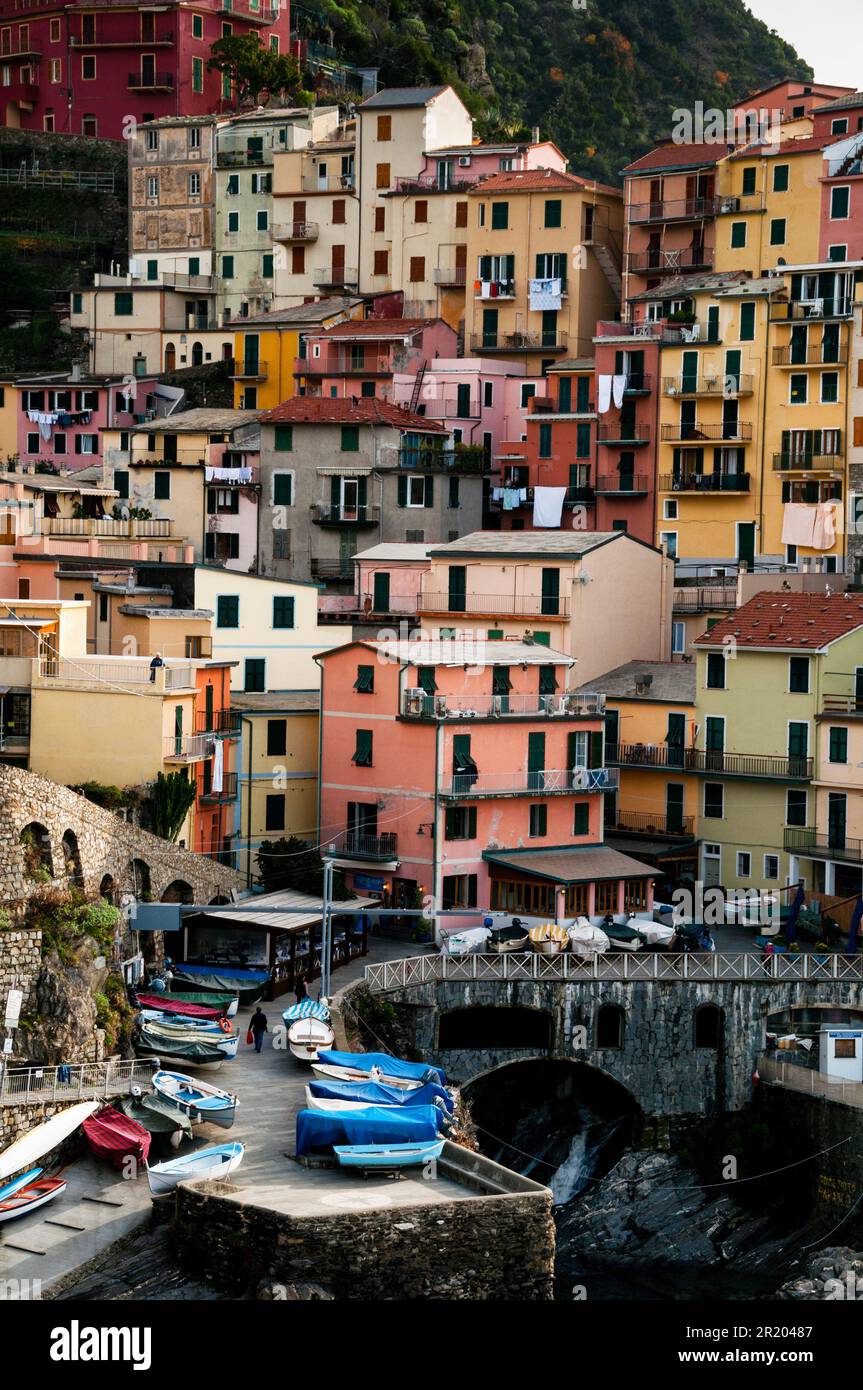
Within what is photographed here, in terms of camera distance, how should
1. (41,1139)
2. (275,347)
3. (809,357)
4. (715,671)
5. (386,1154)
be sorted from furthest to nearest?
(275,347)
(809,357)
(715,671)
(386,1154)
(41,1139)

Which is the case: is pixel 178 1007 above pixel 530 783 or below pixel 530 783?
below

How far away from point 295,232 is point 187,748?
48.7m

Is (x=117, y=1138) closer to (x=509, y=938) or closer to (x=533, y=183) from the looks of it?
(x=509, y=938)

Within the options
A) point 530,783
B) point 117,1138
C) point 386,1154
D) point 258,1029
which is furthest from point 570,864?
point 117,1138

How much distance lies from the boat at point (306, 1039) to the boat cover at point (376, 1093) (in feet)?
7.39

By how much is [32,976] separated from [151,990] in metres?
5.82

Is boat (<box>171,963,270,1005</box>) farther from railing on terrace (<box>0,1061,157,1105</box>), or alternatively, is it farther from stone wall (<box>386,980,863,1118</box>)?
railing on terrace (<box>0,1061,157,1105</box>)

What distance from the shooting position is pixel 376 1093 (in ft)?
181

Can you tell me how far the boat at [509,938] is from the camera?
67.1m

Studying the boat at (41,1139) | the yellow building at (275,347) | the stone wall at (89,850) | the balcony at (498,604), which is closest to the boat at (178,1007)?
the stone wall at (89,850)

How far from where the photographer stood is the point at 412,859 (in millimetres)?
71500

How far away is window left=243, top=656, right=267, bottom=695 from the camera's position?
266 ft
